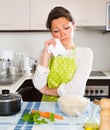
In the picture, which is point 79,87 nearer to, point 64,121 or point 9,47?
point 64,121

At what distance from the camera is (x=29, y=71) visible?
9.18 ft

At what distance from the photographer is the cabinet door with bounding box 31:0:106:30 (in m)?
2.71

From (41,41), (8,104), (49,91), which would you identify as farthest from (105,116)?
(41,41)

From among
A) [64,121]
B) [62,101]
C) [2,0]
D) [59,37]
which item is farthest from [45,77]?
[2,0]

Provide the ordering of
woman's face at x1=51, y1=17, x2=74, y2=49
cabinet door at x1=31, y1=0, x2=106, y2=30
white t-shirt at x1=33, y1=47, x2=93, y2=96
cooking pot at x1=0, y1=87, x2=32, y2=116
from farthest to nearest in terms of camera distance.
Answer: cabinet door at x1=31, y1=0, x2=106, y2=30
woman's face at x1=51, y1=17, x2=74, y2=49
white t-shirt at x1=33, y1=47, x2=93, y2=96
cooking pot at x1=0, y1=87, x2=32, y2=116

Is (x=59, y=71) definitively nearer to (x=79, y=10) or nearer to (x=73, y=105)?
(x=73, y=105)

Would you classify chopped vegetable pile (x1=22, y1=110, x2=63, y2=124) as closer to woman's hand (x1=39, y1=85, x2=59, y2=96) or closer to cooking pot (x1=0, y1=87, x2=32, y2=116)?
cooking pot (x1=0, y1=87, x2=32, y2=116)

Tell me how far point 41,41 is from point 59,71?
145cm

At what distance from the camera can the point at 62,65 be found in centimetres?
167

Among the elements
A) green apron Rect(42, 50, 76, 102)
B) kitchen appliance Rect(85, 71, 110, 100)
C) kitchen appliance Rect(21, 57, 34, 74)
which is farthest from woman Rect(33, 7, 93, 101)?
kitchen appliance Rect(21, 57, 34, 74)

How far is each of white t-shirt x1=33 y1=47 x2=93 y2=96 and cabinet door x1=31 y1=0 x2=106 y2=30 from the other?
121cm

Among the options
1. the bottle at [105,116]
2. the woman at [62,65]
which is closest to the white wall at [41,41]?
the woman at [62,65]

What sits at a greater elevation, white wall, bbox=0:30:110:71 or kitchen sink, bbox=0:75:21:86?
white wall, bbox=0:30:110:71

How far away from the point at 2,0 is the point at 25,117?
6.36ft
